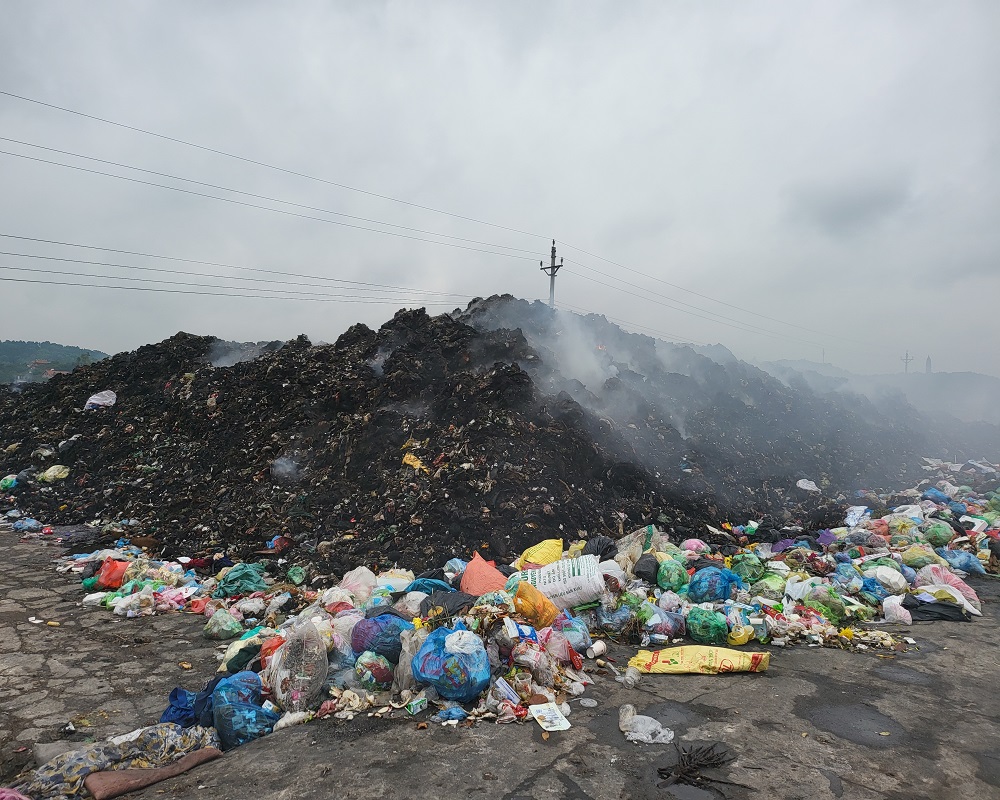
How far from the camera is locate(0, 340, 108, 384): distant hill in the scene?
3036 cm

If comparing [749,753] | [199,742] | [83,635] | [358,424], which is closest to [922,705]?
[749,753]

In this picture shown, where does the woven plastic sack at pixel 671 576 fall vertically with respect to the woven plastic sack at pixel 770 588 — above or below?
above

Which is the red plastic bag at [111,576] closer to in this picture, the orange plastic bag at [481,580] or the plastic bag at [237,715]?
the plastic bag at [237,715]

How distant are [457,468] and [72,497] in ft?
23.2

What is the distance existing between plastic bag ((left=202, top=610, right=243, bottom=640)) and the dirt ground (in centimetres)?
10

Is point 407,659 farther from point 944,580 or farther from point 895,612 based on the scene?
point 944,580

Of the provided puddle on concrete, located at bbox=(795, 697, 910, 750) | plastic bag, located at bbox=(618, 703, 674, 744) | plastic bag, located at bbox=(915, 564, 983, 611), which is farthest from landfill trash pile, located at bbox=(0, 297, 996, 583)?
puddle on concrete, located at bbox=(795, 697, 910, 750)

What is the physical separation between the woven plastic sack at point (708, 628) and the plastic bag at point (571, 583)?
2.76 feet

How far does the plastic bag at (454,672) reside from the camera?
3230 mm

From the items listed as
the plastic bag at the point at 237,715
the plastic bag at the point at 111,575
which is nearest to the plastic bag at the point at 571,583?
the plastic bag at the point at 237,715

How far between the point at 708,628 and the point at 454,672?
2.47 metres

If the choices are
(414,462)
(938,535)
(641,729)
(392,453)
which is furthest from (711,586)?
(392,453)

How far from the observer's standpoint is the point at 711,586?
17.0ft

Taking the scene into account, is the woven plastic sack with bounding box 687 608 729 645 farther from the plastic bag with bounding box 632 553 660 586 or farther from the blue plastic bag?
the blue plastic bag
